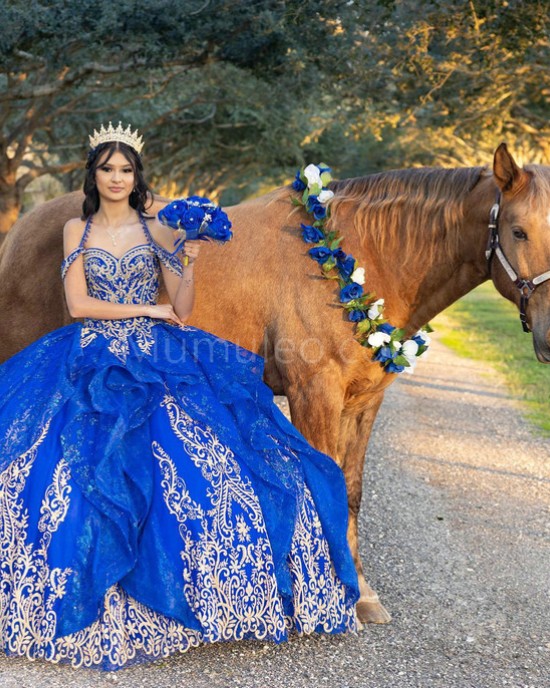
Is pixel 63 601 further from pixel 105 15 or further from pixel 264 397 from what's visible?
pixel 105 15

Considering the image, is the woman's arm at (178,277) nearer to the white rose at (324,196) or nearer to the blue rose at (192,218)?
the blue rose at (192,218)

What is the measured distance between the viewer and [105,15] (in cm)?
929

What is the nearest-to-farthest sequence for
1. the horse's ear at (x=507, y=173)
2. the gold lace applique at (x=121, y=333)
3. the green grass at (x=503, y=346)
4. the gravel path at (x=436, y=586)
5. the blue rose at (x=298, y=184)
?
the gravel path at (x=436, y=586) → the horse's ear at (x=507, y=173) → the gold lace applique at (x=121, y=333) → the blue rose at (x=298, y=184) → the green grass at (x=503, y=346)

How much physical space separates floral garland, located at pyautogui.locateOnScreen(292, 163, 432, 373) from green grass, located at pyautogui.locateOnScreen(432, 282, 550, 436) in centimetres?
478

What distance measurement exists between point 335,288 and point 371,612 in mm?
1618

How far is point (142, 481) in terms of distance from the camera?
3420mm

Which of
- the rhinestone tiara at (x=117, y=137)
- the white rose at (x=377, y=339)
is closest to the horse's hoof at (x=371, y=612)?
the white rose at (x=377, y=339)

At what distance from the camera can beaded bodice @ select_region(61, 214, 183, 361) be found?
393cm

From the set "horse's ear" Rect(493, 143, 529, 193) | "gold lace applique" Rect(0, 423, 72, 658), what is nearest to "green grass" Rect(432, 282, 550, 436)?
"horse's ear" Rect(493, 143, 529, 193)

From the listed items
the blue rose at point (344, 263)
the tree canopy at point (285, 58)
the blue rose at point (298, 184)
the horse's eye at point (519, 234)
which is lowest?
the blue rose at point (344, 263)

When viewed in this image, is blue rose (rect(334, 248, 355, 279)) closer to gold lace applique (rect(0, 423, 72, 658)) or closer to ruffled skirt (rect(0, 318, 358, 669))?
ruffled skirt (rect(0, 318, 358, 669))

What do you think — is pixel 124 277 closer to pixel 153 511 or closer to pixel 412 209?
pixel 153 511

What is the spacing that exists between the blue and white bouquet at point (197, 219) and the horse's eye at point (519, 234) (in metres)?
1.28

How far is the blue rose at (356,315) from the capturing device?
13.3ft
